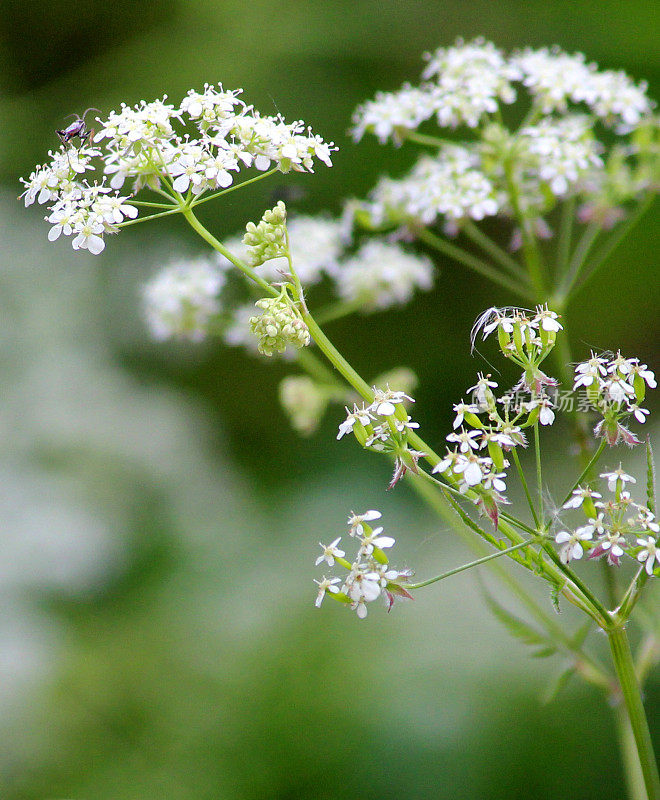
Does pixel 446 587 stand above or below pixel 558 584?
above

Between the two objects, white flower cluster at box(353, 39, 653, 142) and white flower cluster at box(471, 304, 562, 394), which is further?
white flower cluster at box(353, 39, 653, 142)

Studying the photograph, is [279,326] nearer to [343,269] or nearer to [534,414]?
[534,414]

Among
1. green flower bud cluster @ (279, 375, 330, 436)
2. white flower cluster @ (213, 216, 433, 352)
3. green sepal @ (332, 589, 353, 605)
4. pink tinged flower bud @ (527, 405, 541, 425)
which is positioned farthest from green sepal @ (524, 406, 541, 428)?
white flower cluster @ (213, 216, 433, 352)

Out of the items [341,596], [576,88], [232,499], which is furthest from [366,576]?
[232,499]

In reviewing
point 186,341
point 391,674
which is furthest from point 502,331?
point 186,341

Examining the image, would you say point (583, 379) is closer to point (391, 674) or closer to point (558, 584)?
point (558, 584)

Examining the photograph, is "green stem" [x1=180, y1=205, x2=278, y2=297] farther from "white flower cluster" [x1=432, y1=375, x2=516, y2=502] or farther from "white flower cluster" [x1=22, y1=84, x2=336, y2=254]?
"white flower cluster" [x1=432, y1=375, x2=516, y2=502]

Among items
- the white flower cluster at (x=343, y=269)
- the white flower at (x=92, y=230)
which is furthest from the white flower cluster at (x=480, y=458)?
the white flower cluster at (x=343, y=269)
